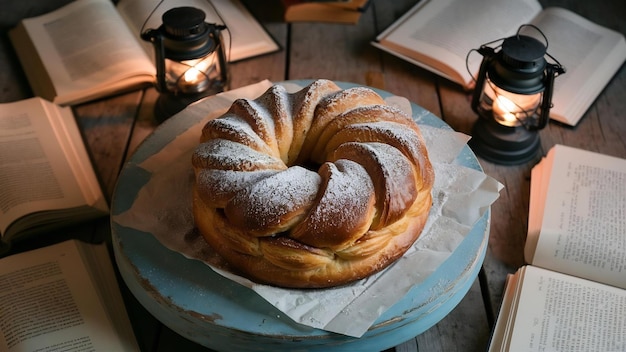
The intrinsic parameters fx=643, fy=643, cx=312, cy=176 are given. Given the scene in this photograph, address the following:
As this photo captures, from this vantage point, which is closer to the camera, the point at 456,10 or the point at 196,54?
the point at 196,54

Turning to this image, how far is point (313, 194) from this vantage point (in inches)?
33.8

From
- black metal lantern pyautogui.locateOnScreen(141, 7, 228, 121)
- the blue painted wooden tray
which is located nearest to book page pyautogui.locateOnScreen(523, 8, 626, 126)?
the blue painted wooden tray

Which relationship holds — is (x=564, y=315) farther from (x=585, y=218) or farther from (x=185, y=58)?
(x=185, y=58)

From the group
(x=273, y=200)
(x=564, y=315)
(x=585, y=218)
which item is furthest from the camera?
(x=585, y=218)

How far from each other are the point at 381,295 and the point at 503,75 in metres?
0.58

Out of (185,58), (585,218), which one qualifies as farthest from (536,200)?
(185,58)

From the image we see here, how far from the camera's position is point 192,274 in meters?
0.93

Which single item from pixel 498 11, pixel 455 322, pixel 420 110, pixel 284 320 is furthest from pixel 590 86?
pixel 284 320

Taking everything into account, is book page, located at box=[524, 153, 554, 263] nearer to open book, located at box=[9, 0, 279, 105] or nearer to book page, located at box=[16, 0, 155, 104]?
open book, located at box=[9, 0, 279, 105]

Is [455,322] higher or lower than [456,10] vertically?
lower

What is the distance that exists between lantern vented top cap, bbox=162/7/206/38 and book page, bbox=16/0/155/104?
214mm

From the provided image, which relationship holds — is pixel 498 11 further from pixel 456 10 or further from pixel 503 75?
pixel 503 75

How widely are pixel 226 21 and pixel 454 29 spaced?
1.87 ft

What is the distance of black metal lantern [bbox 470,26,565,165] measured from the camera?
122cm
